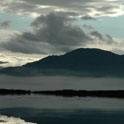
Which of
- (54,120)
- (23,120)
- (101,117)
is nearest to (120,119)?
(101,117)

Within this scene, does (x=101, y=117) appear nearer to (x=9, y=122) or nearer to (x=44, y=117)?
(x=44, y=117)

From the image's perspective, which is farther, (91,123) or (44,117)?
(44,117)

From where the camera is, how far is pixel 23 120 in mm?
124125

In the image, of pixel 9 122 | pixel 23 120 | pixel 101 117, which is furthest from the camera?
pixel 101 117

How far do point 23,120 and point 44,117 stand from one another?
38.8 feet

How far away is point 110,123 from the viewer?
387 ft

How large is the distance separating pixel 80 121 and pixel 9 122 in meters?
19.5

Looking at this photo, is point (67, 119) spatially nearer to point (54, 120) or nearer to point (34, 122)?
point (54, 120)

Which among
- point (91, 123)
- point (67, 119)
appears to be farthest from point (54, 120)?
point (91, 123)

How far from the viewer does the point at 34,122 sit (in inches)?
4702

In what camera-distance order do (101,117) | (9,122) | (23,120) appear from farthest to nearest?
(101,117) → (23,120) → (9,122)

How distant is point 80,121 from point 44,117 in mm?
15000

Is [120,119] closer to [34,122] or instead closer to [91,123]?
[91,123]

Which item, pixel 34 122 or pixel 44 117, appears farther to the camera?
pixel 44 117
